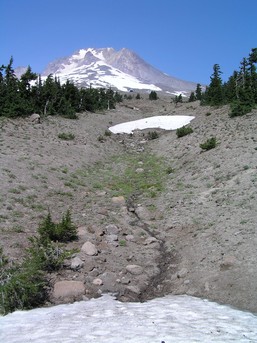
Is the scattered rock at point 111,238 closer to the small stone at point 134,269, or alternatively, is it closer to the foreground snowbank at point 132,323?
the small stone at point 134,269

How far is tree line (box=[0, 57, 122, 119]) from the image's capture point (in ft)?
126

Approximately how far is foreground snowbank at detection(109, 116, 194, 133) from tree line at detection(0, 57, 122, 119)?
650cm

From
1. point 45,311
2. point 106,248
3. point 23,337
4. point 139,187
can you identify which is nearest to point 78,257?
point 106,248

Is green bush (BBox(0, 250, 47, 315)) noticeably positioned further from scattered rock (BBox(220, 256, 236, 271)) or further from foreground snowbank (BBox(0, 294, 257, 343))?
scattered rock (BBox(220, 256, 236, 271))

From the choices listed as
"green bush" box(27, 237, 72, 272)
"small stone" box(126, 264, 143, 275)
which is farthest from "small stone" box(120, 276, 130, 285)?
"green bush" box(27, 237, 72, 272)

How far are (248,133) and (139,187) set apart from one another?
32.2 ft

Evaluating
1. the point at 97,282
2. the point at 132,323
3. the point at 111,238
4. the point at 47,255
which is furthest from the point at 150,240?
the point at 132,323

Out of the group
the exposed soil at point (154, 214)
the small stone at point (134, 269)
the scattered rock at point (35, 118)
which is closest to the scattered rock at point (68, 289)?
the exposed soil at point (154, 214)

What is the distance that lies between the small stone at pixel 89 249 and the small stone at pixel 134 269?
4.56 feet

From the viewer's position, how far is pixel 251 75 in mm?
50156

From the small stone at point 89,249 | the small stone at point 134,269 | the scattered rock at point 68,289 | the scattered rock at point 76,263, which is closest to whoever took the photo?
the scattered rock at point 68,289

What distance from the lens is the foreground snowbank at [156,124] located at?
4517 cm

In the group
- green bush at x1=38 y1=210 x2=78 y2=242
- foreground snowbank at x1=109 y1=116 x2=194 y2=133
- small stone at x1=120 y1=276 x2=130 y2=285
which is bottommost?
small stone at x1=120 y1=276 x2=130 y2=285

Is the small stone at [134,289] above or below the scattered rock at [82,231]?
below
